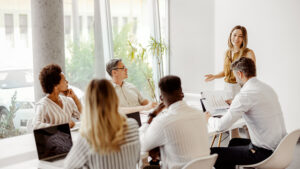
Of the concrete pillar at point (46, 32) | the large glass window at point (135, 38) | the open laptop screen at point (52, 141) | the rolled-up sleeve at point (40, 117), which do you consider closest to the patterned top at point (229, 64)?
the large glass window at point (135, 38)

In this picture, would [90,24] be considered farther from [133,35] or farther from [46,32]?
[46,32]

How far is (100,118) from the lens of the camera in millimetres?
1961

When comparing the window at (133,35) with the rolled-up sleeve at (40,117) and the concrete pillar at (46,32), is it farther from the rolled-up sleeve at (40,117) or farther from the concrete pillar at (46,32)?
the rolled-up sleeve at (40,117)

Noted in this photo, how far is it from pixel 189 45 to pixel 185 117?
4.91 metres

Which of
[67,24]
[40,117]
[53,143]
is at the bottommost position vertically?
[53,143]

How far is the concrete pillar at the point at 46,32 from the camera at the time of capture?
15.7 feet

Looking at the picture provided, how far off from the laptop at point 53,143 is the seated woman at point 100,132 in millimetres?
497

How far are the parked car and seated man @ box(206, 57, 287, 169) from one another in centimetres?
331

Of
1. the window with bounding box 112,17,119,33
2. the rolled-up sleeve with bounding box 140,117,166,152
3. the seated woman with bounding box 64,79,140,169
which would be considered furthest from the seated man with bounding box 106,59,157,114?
the window with bounding box 112,17,119,33

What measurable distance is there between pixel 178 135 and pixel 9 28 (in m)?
3.79

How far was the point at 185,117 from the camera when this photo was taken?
2420 millimetres

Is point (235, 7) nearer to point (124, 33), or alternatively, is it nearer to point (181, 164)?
point (124, 33)

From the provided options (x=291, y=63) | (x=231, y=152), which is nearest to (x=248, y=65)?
(x=231, y=152)

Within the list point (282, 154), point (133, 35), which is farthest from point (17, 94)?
point (282, 154)
